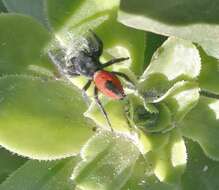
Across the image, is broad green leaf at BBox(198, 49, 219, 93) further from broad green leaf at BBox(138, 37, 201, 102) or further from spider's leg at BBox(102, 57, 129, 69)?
spider's leg at BBox(102, 57, 129, 69)

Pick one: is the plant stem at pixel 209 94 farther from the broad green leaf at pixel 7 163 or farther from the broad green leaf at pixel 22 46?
the broad green leaf at pixel 7 163

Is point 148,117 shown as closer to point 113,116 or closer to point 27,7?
point 113,116

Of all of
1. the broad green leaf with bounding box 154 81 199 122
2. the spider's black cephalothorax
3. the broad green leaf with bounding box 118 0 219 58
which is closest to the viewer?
the broad green leaf with bounding box 118 0 219 58

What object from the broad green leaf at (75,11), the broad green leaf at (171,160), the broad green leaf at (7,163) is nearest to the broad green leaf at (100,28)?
the broad green leaf at (75,11)

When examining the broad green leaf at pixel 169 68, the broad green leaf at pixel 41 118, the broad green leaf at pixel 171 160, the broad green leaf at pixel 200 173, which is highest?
the broad green leaf at pixel 169 68

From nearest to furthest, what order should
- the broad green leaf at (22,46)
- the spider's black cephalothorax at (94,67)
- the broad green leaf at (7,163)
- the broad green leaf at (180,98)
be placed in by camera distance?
the broad green leaf at (180,98) → the spider's black cephalothorax at (94,67) → the broad green leaf at (22,46) → the broad green leaf at (7,163)

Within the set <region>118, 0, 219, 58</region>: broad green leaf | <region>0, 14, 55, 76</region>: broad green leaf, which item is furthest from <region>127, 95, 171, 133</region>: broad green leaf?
<region>0, 14, 55, 76</region>: broad green leaf
